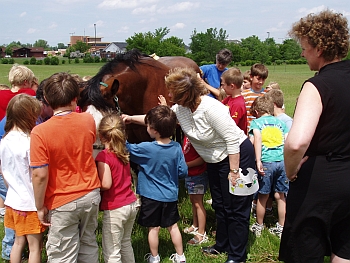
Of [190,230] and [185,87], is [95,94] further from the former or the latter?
[190,230]

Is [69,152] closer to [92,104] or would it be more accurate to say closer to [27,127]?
[27,127]

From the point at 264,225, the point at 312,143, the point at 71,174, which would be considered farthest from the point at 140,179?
the point at 264,225

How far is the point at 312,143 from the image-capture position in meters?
2.38

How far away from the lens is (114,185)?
325 cm

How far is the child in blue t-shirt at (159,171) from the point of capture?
3387 mm

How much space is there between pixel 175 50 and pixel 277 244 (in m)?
48.9

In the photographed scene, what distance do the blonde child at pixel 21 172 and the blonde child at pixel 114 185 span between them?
0.62m

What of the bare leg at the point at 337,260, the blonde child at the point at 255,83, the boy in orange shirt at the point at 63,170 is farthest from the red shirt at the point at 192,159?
the bare leg at the point at 337,260

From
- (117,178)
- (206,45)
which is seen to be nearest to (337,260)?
(117,178)

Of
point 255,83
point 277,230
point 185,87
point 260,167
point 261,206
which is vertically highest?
point 185,87

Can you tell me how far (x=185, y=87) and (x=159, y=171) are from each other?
850 mm

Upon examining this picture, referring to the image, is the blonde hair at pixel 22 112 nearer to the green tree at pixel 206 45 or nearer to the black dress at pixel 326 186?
the black dress at pixel 326 186

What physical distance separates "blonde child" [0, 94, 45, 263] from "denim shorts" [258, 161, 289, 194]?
8.56ft

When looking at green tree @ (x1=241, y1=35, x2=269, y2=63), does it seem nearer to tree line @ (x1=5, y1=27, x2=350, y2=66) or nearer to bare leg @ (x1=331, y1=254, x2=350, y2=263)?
tree line @ (x1=5, y1=27, x2=350, y2=66)
